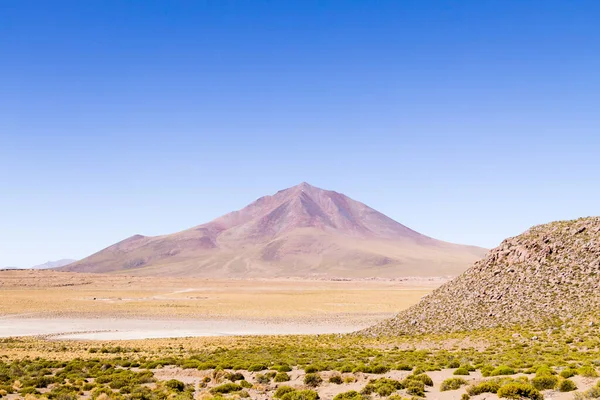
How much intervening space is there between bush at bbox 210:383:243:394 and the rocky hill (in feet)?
92.3

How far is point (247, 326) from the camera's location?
6725cm

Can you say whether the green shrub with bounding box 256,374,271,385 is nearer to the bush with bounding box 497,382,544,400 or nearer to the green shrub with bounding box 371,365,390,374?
the green shrub with bounding box 371,365,390,374

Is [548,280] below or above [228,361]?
above

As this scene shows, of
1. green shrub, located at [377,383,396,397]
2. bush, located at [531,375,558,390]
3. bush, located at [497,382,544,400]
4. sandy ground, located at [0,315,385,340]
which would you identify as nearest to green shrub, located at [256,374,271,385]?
green shrub, located at [377,383,396,397]

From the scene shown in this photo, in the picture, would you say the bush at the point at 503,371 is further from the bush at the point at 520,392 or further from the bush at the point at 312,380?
the bush at the point at 312,380

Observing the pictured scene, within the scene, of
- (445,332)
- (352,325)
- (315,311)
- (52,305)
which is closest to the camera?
(445,332)

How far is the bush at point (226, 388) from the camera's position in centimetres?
2359

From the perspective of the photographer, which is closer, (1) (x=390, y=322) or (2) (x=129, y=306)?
(1) (x=390, y=322)

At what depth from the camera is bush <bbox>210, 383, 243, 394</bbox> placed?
2359cm

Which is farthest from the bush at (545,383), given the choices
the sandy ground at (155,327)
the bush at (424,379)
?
the sandy ground at (155,327)

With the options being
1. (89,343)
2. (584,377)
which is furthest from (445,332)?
(89,343)

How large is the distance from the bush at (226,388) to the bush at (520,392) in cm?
1197

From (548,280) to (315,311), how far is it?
47.4 m

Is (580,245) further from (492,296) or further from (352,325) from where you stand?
(352,325)
